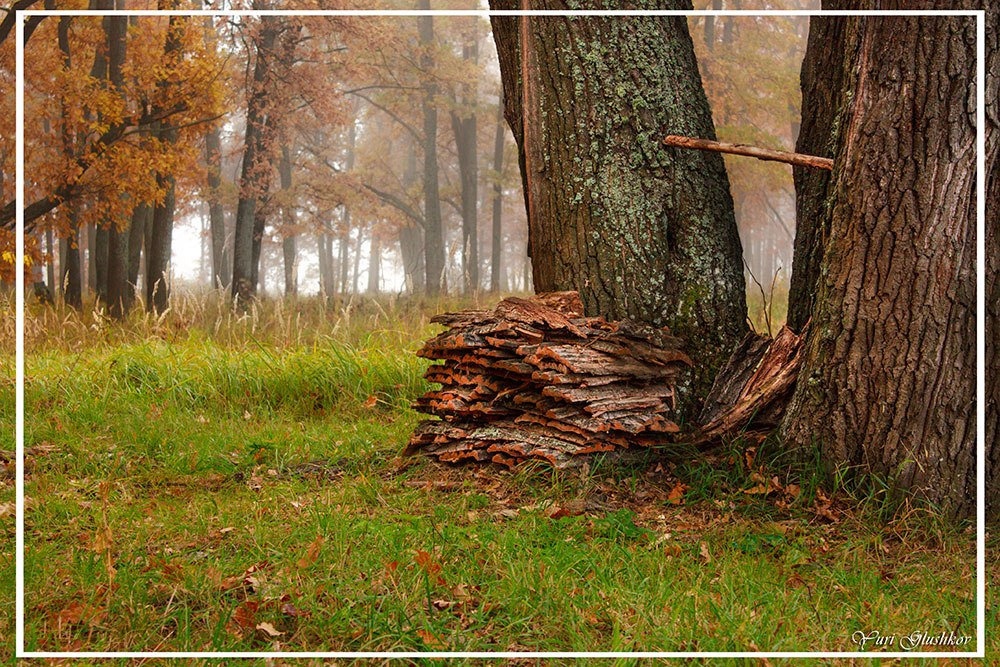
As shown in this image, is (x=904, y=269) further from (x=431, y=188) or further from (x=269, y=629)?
(x=431, y=188)

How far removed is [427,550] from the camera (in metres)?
2.92

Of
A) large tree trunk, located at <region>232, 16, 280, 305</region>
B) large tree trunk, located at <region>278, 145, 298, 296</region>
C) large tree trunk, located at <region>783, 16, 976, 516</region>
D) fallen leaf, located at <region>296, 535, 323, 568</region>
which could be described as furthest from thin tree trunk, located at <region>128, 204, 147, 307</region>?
large tree trunk, located at <region>783, 16, 976, 516</region>

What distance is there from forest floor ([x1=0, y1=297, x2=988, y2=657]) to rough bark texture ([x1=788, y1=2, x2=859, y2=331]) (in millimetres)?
823

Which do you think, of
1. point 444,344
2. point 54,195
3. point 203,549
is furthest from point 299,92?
point 203,549

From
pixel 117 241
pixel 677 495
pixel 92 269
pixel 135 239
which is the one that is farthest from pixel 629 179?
pixel 92 269

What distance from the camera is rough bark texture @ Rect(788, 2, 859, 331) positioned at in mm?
3750

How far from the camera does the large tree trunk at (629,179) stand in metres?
3.83

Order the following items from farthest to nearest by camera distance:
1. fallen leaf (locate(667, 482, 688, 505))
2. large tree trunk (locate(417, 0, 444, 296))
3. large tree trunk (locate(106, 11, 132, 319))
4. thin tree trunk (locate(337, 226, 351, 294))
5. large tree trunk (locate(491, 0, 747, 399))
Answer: thin tree trunk (locate(337, 226, 351, 294))
large tree trunk (locate(417, 0, 444, 296))
large tree trunk (locate(106, 11, 132, 319))
large tree trunk (locate(491, 0, 747, 399))
fallen leaf (locate(667, 482, 688, 505))

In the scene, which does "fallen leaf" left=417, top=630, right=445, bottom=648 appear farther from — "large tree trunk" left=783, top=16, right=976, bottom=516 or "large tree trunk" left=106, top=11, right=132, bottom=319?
"large tree trunk" left=106, top=11, right=132, bottom=319

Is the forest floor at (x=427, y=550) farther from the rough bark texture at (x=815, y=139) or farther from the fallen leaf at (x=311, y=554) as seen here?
the rough bark texture at (x=815, y=139)

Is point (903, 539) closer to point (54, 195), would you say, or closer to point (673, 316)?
point (673, 316)

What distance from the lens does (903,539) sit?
3160mm

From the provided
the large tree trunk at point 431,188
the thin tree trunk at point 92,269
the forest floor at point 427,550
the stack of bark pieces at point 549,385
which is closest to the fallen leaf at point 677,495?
the forest floor at point 427,550
